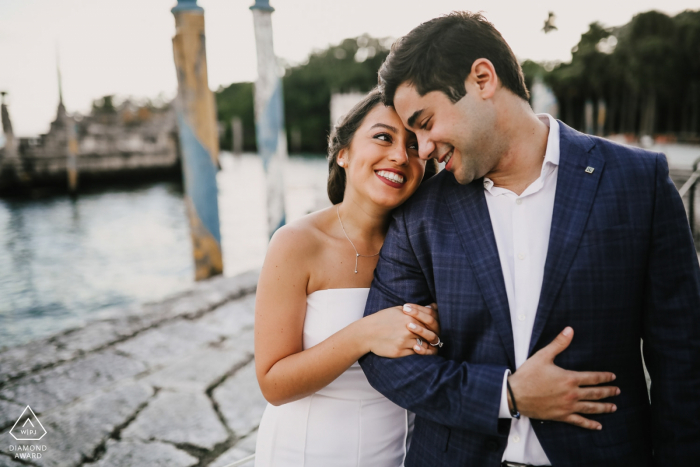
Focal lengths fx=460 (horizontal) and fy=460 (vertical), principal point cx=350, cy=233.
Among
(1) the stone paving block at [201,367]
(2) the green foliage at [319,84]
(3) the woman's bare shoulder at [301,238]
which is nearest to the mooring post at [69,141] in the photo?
(1) the stone paving block at [201,367]

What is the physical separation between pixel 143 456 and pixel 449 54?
2.67 metres

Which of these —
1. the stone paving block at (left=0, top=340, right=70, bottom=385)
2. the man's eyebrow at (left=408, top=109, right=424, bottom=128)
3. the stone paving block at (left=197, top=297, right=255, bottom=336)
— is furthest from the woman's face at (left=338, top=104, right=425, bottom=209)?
the stone paving block at (left=0, top=340, right=70, bottom=385)

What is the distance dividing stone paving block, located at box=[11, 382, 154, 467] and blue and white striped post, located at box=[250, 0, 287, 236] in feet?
10.5

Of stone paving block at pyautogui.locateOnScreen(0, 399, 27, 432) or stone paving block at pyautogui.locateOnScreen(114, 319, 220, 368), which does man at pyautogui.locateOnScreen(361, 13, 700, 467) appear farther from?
stone paving block at pyautogui.locateOnScreen(114, 319, 220, 368)

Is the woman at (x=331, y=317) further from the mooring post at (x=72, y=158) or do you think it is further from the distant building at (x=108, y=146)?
the distant building at (x=108, y=146)

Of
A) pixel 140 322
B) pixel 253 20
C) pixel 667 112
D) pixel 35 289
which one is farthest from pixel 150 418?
pixel 667 112

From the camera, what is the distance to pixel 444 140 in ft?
5.15

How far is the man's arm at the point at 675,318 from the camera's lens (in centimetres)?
138

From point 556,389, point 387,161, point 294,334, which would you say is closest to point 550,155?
point 387,161

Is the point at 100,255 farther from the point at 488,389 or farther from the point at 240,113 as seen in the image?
the point at 240,113

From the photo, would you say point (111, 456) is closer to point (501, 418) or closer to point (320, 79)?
point (501, 418)

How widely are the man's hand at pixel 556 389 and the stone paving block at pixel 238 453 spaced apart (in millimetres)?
1829

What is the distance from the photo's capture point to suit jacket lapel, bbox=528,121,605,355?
1372 millimetres

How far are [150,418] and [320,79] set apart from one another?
248ft
